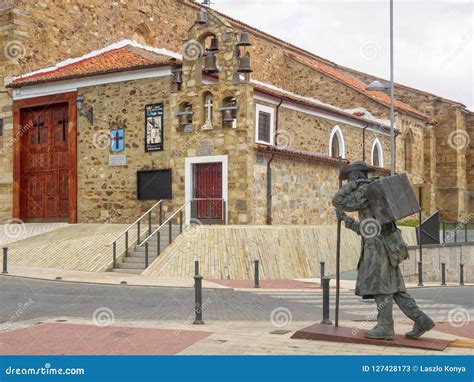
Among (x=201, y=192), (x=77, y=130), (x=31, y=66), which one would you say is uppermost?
(x=31, y=66)

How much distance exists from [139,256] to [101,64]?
9.13m

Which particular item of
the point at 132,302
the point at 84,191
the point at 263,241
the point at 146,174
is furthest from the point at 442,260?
the point at 132,302

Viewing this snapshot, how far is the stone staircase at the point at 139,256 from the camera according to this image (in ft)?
60.3

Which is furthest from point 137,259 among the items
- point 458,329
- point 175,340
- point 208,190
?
point 458,329

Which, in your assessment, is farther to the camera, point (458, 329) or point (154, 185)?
point (154, 185)

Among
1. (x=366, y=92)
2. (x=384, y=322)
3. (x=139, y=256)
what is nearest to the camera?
(x=384, y=322)

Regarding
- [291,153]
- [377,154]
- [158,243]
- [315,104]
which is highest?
[315,104]

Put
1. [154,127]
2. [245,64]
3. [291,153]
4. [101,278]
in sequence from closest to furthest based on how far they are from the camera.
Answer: [101,278], [245,64], [291,153], [154,127]

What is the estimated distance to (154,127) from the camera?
22.1 metres

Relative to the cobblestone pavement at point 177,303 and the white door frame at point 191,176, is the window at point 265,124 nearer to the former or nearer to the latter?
the white door frame at point 191,176

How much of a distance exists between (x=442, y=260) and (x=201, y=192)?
10628mm

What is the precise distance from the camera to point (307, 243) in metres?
19.2

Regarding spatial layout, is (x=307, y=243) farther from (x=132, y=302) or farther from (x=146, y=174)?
(x=132, y=302)

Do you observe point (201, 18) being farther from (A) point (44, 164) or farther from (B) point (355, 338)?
(B) point (355, 338)
